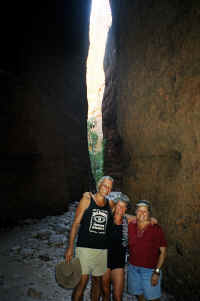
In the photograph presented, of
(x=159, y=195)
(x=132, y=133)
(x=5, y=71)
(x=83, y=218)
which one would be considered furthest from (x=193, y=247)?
(x=5, y=71)

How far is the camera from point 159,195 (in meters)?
2.89

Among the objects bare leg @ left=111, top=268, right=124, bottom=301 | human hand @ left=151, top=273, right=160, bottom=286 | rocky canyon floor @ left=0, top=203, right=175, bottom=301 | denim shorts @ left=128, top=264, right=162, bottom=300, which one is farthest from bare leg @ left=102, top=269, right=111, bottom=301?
rocky canyon floor @ left=0, top=203, right=175, bottom=301

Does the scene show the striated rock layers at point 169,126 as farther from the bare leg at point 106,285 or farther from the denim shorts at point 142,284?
the bare leg at point 106,285

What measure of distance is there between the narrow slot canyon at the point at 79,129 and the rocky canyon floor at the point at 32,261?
2cm

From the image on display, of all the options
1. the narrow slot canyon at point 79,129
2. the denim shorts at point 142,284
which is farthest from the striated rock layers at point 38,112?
the denim shorts at point 142,284

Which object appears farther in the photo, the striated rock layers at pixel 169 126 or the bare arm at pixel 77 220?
the striated rock layers at pixel 169 126

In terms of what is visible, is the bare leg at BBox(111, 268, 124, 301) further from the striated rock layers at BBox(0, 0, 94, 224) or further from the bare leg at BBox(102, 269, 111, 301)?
the striated rock layers at BBox(0, 0, 94, 224)

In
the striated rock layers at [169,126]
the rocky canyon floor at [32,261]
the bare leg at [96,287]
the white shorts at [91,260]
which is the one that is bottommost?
the rocky canyon floor at [32,261]

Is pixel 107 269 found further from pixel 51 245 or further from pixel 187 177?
pixel 51 245

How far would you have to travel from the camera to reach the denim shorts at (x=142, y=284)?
1987 millimetres

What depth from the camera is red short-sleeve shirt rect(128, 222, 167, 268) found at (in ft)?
6.57

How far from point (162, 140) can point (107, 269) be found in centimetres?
186

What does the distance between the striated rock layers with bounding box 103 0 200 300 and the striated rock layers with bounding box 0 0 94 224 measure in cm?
295

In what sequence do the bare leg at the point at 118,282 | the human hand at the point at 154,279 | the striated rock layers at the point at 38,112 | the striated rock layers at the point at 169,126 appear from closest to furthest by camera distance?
1. the human hand at the point at 154,279
2. the bare leg at the point at 118,282
3. the striated rock layers at the point at 169,126
4. the striated rock layers at the point at 38,112
